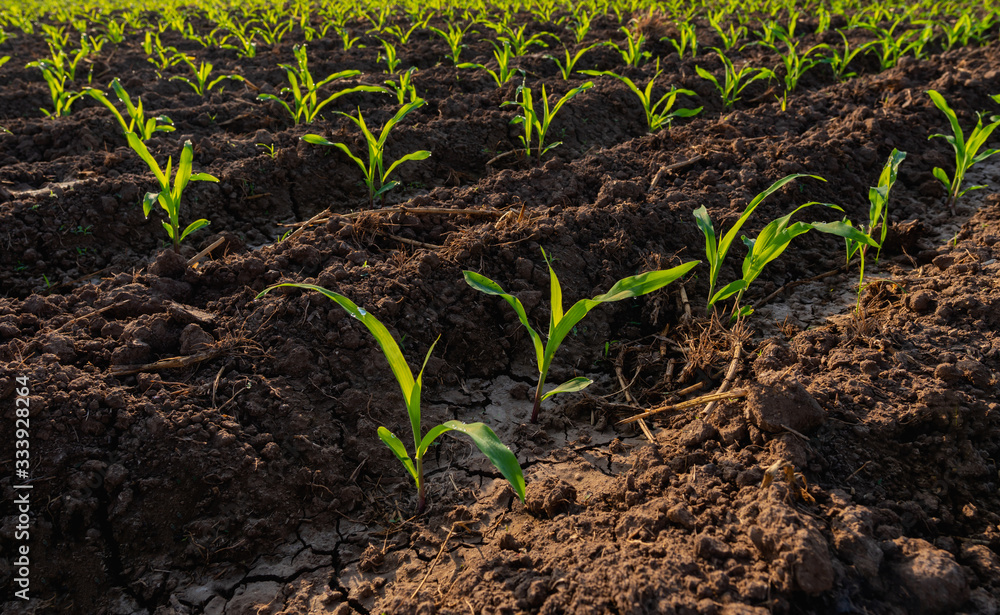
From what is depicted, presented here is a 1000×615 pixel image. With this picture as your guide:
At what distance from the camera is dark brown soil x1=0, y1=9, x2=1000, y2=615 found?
1257mm

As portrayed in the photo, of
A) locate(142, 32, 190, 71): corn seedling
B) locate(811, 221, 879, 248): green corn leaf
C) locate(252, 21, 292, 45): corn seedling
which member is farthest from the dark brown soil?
locate(252, 21, 292, 45): corn seedling

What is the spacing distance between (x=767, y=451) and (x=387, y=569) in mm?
1062

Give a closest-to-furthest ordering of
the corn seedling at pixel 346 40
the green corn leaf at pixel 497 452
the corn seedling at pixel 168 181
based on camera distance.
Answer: the green corn leaf at pixel 497 452
the corn seedling at pixel 168 181
the corn seedling at pixel 346 40

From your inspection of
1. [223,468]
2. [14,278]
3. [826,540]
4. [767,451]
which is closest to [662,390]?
[767,451]

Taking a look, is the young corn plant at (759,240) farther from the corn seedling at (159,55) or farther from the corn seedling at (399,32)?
the corn seedling at (159,55)

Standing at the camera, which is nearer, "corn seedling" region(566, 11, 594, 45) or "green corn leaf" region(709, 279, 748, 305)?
"green corn leaf" region(709, 279, 748, 305)

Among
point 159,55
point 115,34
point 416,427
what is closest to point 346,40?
point 159,55

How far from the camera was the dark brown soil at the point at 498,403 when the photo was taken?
1.26m

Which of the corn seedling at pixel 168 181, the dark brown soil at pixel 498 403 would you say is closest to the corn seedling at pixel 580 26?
the dark brown soil at pixel 498 403

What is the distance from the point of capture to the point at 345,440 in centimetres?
173

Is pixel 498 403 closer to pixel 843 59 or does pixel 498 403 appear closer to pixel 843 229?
pixel 843 229

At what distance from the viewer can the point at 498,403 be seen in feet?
6.54

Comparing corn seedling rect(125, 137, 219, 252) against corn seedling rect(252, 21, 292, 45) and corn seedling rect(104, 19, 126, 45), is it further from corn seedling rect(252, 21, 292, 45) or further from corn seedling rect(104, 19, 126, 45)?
corn seedling rect(104, 19, 126, 45)

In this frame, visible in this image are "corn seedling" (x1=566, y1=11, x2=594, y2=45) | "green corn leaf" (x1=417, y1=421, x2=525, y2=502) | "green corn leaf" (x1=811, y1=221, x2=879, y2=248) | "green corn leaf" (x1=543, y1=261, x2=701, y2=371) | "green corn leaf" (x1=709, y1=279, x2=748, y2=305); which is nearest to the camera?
"green corn leaf" (x1=417, y1=421, x2=525, y2=502)
